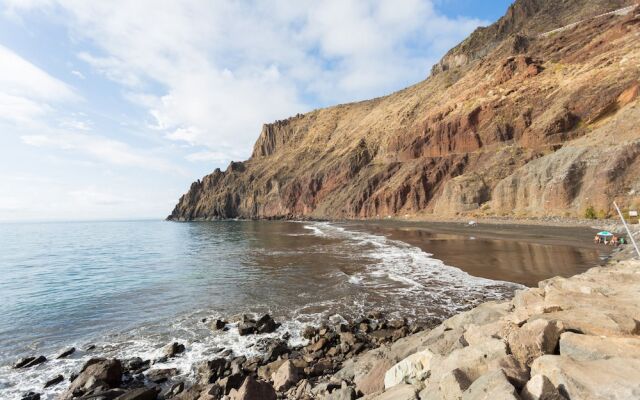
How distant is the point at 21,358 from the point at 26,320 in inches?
239

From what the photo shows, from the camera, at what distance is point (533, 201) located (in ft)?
161

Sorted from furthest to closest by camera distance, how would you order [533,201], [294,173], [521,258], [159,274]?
[294,173]
[533,201]
[159,274]
[521,258]

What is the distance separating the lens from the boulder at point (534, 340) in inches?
210

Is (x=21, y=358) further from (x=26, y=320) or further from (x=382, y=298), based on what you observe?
(x=382, y=298)

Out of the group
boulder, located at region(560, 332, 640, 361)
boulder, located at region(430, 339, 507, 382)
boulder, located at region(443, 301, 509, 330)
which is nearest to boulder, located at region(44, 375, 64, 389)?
boulder, located at region(430, 339, 507, 382)

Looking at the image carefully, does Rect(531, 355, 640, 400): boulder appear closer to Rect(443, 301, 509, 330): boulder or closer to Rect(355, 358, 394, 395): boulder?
Rect(355, 358, 394, 395): boulder

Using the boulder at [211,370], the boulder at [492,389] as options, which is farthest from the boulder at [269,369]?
the boulder at [492,389]

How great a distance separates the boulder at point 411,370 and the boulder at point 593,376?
205 cm

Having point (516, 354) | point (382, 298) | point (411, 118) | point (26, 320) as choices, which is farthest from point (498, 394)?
point (411, 118)

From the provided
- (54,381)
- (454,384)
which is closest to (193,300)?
(54,381)

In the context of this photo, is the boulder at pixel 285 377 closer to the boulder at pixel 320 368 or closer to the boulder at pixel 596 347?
the boulder at pixel 320 368

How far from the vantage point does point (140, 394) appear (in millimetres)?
8953

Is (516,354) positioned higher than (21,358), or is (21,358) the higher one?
(516,354)

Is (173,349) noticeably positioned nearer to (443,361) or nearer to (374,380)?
(374,380)
